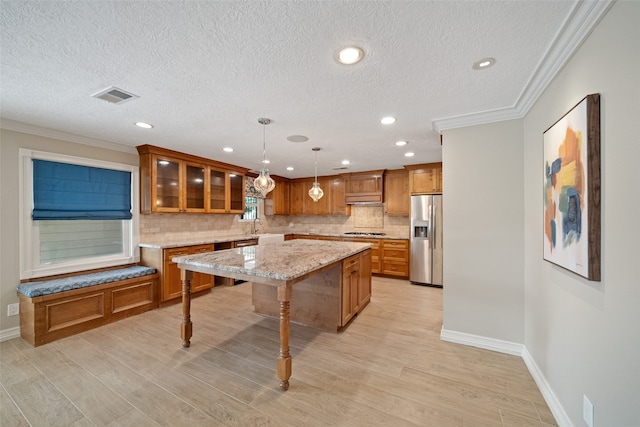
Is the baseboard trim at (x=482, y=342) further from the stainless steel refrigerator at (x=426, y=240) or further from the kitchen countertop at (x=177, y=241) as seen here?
the kitchen countertop at (x=177, y=241)

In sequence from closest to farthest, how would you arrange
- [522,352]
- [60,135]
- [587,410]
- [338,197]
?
[587,410] → [522,352] → [60,135] → [338,197]

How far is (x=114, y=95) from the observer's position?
6.96 feet

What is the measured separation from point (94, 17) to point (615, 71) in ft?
8.11

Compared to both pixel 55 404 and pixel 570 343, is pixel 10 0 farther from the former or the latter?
pixel 570 343

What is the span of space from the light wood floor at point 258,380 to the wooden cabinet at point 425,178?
8.62 feet

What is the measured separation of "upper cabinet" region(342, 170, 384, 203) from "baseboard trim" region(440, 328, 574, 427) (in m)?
3.42

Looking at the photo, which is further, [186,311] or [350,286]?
[350,286]

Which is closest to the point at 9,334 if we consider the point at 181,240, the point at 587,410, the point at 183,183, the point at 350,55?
the point at 181,240

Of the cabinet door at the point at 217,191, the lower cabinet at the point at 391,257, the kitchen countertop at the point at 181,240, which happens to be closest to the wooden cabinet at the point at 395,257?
the lower cabinet at the point at 391,257

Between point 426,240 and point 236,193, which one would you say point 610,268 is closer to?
point 426,240

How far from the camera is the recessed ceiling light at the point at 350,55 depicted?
1521 millimetres

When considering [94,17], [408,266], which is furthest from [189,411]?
[408,266]

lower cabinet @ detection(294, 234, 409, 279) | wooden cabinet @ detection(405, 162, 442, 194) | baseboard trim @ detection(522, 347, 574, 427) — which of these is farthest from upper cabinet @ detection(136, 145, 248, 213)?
baseboard trim @ detection(522, 347, 574, 427)

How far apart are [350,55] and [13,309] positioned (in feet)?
13.7
